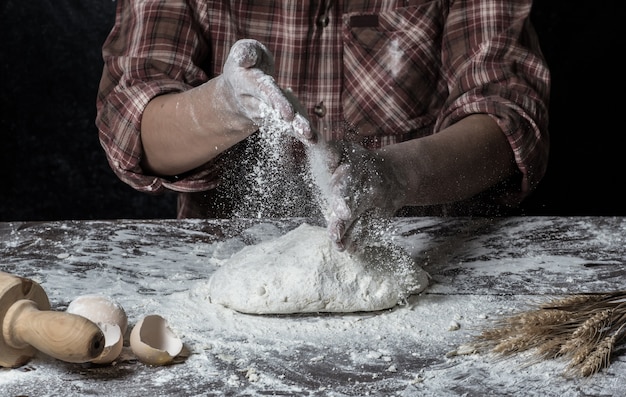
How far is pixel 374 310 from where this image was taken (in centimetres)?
129

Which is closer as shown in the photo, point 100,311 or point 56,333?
point 56,333

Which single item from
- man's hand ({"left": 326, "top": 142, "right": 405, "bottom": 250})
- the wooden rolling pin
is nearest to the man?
man's hand ({"left": 326, "top": 142, "right": 405, "bottom": 250})

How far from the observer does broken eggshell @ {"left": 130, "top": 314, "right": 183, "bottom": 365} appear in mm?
1088

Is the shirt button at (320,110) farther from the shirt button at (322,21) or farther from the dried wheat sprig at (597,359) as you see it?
the dried wheat sprig at (597,359)

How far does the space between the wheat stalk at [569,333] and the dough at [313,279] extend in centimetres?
18

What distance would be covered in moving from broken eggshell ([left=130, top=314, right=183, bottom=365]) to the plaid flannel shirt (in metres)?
0.64

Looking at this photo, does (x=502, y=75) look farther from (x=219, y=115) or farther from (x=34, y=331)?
(x=34, y=331)

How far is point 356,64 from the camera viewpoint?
6.38 feet

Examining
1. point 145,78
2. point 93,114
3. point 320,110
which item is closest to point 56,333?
point 145,78

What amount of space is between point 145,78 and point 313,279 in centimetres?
70

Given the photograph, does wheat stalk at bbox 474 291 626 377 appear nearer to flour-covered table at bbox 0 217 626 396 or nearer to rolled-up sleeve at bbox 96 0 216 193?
flour-covered table at bbox 0 217 626 396

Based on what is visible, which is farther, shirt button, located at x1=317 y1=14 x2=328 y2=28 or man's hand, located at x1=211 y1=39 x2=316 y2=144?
shirt button, located at x1=317 y1=14 x2=328 y2=28

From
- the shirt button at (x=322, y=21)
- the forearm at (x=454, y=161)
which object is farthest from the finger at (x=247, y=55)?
the shirt button at (x=322, y=21)

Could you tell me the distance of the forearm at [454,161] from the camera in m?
1.47
